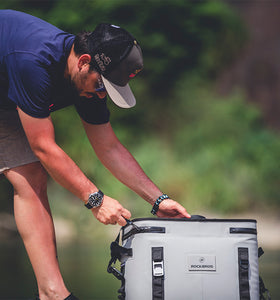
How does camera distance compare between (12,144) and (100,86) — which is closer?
(100,86)

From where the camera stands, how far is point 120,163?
2807mm

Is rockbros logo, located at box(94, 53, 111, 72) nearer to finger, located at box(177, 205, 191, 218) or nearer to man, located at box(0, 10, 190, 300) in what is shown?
man, located at box(0, 10, 190, 300)

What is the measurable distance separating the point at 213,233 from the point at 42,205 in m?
0.76

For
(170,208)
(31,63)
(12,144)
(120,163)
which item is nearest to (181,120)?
(120,163)

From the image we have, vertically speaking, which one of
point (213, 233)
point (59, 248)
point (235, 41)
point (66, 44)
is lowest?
point (59, 248)

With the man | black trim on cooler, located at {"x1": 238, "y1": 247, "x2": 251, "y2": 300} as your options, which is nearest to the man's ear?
the man

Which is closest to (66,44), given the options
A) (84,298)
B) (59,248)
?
(84,298)

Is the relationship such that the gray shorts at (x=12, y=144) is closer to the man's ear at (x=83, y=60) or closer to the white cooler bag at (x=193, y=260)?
the man's ear at (x=83, y=60)

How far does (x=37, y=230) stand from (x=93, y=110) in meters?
0.65

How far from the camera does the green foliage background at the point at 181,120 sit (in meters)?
8.90

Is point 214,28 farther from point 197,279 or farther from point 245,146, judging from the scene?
point 197,279

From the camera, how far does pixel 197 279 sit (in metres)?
2.29

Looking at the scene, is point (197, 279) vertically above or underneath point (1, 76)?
underneath

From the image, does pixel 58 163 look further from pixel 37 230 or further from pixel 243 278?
pixel 243 278
